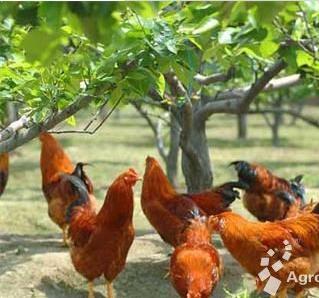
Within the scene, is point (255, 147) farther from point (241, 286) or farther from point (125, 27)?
point (125, 27)

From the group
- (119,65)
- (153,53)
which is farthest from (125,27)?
(119,65)

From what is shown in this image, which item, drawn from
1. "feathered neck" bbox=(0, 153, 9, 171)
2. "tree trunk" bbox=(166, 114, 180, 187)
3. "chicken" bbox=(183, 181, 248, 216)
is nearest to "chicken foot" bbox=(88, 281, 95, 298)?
"chicken" bbox=(183, 181, 248, 216)

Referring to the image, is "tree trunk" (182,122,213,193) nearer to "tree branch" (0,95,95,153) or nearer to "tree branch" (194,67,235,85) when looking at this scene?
"tree branch" (194,67,235,85)

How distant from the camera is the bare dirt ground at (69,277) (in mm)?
5273

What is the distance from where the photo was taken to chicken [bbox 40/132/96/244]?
21.2ft

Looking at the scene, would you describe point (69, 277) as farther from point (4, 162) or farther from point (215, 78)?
point (4, 162)

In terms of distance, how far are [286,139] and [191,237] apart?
60.1ft

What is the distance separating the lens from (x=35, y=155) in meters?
18.1

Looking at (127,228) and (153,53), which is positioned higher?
(153,53)

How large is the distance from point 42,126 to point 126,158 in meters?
13.3

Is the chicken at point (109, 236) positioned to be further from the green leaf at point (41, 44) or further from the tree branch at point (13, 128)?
the green leaf at point (41, 44)

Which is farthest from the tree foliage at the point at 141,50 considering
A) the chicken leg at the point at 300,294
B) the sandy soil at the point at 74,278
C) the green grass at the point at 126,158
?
the green grass at the point at 126,158

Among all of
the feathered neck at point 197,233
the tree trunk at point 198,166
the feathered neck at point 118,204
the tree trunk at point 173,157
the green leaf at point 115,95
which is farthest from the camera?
the tree trunk at point 173,157

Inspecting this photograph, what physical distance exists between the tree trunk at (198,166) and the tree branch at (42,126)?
140 inches
